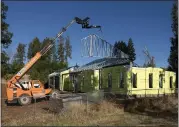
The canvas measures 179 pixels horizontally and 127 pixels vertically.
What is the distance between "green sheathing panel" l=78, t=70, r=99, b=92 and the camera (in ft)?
103

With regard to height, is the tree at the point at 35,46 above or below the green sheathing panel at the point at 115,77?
above

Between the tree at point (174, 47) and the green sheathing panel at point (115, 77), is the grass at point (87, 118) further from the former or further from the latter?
the tree at point (174, 47)

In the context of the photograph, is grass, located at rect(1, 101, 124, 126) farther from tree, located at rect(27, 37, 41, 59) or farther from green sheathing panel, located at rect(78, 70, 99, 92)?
tree, located at rect(27, 37, 41, 59)

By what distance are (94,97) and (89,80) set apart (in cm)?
1582

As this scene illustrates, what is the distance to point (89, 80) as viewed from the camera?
32.7 metres

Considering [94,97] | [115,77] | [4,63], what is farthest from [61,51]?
[94,97]


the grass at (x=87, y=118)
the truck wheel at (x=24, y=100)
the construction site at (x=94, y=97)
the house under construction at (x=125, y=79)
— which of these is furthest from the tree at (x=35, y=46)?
the grass at (x=87, y=118)

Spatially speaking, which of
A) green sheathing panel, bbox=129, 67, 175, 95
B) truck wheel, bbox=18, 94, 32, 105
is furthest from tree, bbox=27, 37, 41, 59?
truck wheel, bbox=18, 94, 32, 105

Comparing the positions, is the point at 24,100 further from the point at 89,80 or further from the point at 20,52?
the point at 20,52

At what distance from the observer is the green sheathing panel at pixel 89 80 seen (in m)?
31.4

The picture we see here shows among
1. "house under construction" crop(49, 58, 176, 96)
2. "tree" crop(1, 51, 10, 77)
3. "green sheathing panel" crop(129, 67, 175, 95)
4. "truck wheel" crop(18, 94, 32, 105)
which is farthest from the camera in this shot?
"tree" crop(1, 51, 10, 77)

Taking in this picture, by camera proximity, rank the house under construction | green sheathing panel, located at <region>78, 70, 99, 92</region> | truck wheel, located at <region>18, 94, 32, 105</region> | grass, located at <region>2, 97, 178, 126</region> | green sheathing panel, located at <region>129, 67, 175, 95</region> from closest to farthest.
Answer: grass, located at <region>2, 97, 178, 126</region> < truck wheel, located at <region>18, 94, 32, 105</region> < the house under construction < green sheathing panel, located at <region>129, 67, 175, 95</region> < green sheathing panel, located at <region>78, 70, 99, 92</region>

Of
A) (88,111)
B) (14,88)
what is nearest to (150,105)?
(88,111)

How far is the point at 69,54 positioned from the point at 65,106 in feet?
183
